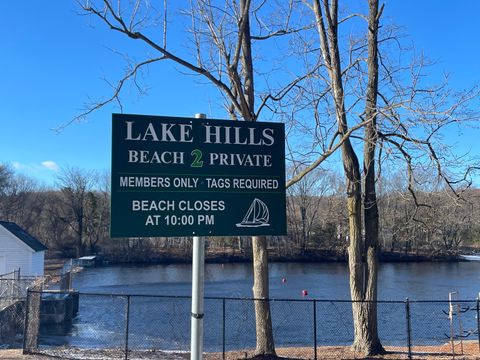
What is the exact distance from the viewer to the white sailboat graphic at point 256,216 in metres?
4.57

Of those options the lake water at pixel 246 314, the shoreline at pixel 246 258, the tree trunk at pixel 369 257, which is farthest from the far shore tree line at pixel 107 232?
Answer: the tree trunk at pixel 369 257

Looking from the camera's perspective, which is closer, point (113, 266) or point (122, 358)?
point (122, 358)

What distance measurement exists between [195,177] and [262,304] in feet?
22.8

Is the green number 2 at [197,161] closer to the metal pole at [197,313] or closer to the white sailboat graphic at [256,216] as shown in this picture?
the white sailboat graphic at [256,216]

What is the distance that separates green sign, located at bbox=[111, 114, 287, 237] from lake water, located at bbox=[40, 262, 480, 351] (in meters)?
7.41

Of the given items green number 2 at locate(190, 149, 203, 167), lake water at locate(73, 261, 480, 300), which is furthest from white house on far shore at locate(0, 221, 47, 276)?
green number 2 at locate(190, 149, 203, 167)

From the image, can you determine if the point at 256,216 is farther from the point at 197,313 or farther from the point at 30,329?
the point at 30,329

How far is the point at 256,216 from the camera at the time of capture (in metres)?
4.61

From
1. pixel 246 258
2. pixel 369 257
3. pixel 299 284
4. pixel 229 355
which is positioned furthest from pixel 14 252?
pixel 246 258

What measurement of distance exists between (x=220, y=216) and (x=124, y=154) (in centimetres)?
99

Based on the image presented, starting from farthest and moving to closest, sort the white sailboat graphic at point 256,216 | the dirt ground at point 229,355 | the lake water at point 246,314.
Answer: the lake water at point 246,314 → the dirt ground at point 229,355 → the white sailboat graphic at point 256,216

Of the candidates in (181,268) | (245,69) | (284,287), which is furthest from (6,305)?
(181,268)

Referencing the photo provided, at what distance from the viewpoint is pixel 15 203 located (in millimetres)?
79625

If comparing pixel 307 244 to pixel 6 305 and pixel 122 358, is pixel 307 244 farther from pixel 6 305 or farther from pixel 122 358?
pixel 122 358
